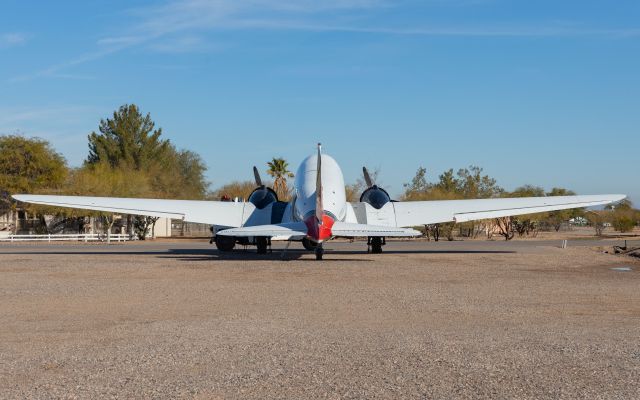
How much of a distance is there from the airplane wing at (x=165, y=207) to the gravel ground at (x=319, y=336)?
35.0ft

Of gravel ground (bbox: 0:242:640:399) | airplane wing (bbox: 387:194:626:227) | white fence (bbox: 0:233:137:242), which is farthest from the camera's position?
white fence (bbox: 0:233:137:242)

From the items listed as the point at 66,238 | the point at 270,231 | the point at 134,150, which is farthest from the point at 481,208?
the point at 134,150

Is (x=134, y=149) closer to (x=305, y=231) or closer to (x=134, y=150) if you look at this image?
(x=134, y=150)

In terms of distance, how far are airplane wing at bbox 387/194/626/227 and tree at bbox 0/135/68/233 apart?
4076 centimetres

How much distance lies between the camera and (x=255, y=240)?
118 ft

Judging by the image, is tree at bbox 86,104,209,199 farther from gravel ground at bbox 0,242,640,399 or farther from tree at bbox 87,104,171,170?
gravel ground at bbox 0,242,640,399

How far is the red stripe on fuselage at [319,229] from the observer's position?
28.4m

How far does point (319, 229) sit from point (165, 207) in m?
9.34

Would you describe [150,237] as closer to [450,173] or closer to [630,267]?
[450,173]

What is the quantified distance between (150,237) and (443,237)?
2574 cm

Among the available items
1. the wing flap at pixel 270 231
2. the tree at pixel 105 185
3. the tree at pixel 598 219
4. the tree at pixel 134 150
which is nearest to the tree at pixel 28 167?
the tree at pixel 105 185

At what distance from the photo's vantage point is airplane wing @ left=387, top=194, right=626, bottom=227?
34.5m

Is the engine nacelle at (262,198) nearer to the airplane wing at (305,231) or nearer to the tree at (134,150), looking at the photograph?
the airplane wing at (305,231)

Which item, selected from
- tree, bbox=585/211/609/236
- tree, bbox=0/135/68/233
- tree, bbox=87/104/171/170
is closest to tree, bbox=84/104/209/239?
tree, bbox=87/104/171/170
